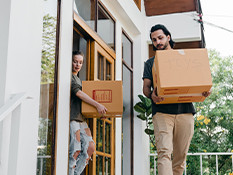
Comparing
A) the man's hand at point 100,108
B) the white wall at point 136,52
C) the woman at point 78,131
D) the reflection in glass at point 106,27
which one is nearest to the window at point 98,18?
the reflection in glass at point 106,27

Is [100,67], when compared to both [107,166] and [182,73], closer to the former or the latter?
[107,166]

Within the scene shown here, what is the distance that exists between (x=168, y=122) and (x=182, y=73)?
0.46m

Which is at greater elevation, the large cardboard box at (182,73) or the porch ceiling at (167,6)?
the porch ceiling at (167,6)

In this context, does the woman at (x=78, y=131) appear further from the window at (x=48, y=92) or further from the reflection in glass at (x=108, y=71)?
the reflection in glass at (x=108, y=71)

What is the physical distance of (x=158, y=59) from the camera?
2656 mm

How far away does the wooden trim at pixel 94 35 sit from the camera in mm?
3362

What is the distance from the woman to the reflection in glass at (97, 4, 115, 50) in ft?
3.26

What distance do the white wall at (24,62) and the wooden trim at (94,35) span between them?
0.95m

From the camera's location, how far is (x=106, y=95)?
3.06m

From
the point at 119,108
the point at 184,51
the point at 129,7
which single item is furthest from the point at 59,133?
the point at 129,7

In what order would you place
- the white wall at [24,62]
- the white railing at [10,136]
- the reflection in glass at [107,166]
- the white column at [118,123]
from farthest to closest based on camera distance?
1. the white column at [118,123]
2. the reflection in glass at [107,166]
3. the white wall at [24,62]
4. the white railing at [10,136]

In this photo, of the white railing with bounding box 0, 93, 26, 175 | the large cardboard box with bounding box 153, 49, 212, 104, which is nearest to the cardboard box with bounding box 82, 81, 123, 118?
the large cardboard box with bounding box 153, 49, 212, 104

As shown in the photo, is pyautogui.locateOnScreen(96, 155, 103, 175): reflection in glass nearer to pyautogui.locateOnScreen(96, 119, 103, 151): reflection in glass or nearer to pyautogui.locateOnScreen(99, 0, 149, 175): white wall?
pyautogui.locateOnScreen(96, 119, 103, 151): reflection in glass

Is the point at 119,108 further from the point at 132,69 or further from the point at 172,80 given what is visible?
the point at 132,69
